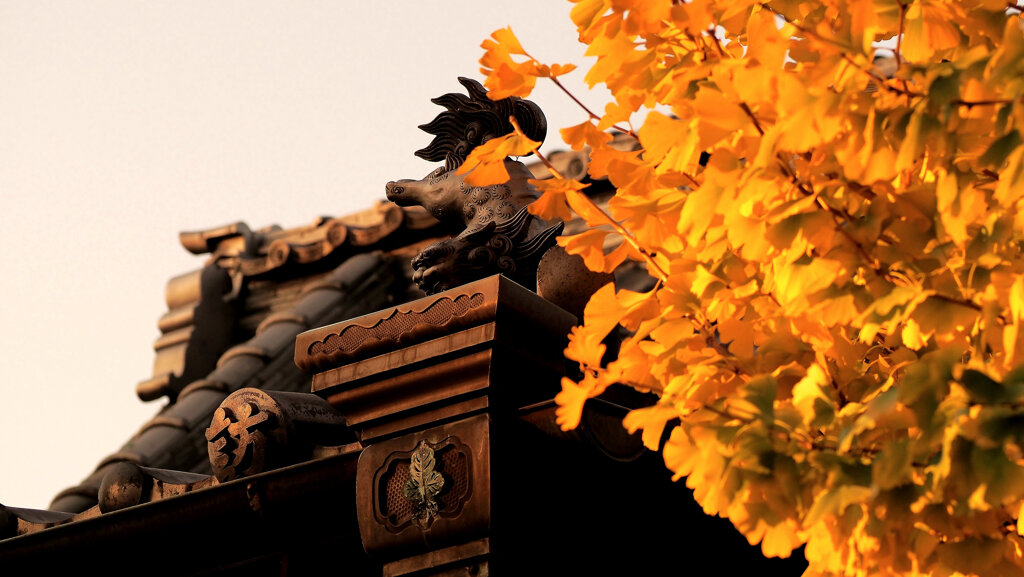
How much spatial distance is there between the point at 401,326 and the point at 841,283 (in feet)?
4.84

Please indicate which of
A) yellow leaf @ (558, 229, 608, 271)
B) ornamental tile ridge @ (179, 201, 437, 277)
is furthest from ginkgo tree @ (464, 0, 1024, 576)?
ornamental tile ridge @ (179, 201, 437, 277)

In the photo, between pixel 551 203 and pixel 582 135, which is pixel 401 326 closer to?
pixel 551 203

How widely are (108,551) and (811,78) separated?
9.07ft

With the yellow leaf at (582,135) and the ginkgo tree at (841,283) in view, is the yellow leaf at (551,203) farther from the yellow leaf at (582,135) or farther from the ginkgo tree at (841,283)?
the ginkgo tree at (841,283)

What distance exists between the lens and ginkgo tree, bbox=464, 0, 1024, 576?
200 cm

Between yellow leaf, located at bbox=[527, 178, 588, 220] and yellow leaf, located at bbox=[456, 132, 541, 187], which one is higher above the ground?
yellow leaf, located at bbox=[456, 132, 541, 187]

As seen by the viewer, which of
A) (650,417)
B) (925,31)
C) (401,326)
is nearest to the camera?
(925,31)

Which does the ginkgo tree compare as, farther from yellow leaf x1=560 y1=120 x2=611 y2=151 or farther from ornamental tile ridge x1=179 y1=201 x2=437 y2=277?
ornamental tile ridge x1=179 y1=201 x2=437 y2=277

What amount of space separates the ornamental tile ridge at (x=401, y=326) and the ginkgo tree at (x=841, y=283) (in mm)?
771

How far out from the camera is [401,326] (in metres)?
3.45

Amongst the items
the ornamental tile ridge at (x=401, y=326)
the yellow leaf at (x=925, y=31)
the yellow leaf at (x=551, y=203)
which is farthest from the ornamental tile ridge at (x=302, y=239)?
the yellow leaf at (x=925, y=31)

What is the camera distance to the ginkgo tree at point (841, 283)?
1999mm

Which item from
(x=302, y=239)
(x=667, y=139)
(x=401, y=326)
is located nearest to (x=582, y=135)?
(x=667, y=139)

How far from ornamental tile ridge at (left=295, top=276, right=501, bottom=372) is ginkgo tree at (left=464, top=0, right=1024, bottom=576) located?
0.77 meters
